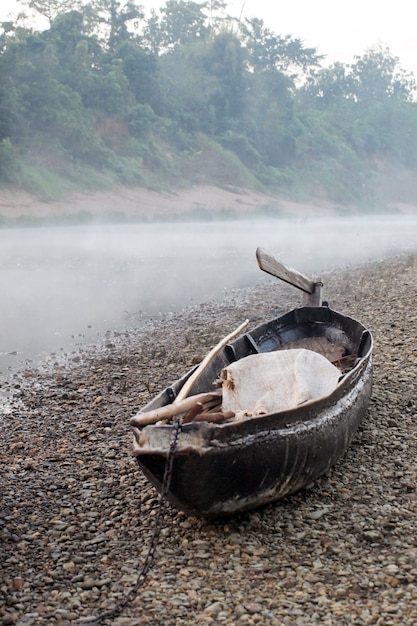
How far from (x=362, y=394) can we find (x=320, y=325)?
2.24 metres

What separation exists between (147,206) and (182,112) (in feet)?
48.1

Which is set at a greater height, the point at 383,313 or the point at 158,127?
the point at 158,127

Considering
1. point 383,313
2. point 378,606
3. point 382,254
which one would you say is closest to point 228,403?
point 378,606

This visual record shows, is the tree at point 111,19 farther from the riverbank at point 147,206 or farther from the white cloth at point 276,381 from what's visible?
the white cloth at point 276,381

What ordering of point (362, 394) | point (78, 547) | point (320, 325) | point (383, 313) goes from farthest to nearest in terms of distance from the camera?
point (383, 313) < point (320, 325) < point (362, 394) < point (78, 547)

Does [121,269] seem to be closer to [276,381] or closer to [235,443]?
[276,381]

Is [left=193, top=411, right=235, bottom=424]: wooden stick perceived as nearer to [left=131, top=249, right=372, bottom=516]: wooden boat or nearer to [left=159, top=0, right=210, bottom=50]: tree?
[left=131, top=249, right=372, bottom=516]: wooden boat

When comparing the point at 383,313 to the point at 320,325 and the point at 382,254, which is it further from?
the point at 382,254

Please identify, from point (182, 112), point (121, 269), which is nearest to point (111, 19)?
point (182, 112)

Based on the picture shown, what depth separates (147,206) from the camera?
39.4 meters

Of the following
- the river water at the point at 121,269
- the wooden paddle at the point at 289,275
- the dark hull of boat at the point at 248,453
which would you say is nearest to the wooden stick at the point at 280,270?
the wooden paddle at the point at 289,275

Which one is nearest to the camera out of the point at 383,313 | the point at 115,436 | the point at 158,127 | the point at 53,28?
the point at 115,436

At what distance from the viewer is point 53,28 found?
43.0 m

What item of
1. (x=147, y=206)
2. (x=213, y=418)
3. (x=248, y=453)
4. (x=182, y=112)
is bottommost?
(x=248, y=453)
